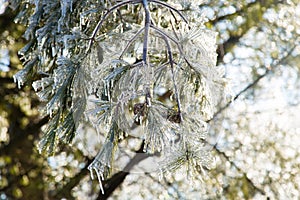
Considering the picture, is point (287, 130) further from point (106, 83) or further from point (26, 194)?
point (106, 83)

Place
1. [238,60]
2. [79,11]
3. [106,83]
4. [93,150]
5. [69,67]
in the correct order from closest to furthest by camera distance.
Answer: [106,83], [69,67], [79,11], [93,150], [238,60]

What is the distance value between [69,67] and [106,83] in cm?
17

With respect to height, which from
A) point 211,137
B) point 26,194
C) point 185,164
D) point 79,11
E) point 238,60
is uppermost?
point 79,11

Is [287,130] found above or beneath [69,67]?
beneath

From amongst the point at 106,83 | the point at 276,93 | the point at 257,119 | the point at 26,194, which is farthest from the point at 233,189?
the point at 106,83

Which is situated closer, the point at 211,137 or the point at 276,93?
the point at 211,137

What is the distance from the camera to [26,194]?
3027mm

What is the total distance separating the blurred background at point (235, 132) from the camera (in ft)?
9.85

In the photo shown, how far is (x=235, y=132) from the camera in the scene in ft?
10.2

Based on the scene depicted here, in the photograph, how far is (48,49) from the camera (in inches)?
58.6

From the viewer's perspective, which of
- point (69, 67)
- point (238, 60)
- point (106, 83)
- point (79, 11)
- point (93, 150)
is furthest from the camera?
point (238, 60)

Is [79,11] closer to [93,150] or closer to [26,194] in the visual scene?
[93,150]

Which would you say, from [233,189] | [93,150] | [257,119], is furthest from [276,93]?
[93,150]

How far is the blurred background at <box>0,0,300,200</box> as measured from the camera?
3002mm
